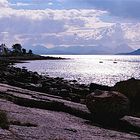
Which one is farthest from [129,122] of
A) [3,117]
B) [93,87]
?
[93,87]

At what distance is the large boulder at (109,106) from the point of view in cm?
2014

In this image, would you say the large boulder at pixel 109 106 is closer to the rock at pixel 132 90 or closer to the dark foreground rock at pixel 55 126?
the dark foreground rock at pixel 55 126

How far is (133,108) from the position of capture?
2688cm

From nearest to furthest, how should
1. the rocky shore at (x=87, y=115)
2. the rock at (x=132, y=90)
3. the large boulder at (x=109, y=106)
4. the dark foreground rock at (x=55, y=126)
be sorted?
the dark foreground rock at (x=55, y=126) → the rocky shore at (x=87, y=115) → the large boulder at (x=109, y=106) → the rock at (x=132, y=90)

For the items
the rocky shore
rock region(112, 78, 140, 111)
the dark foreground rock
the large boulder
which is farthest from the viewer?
rock region(112, 78, 140, 111)

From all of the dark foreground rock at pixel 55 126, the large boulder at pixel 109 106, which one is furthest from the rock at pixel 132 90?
the large boulder at pixel 109 106

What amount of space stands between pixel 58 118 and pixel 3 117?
4.94 meters

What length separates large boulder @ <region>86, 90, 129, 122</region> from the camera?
66.1 feet

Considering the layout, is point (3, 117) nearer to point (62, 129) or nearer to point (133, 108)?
point (62, 129)

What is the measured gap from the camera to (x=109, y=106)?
66.0 feet

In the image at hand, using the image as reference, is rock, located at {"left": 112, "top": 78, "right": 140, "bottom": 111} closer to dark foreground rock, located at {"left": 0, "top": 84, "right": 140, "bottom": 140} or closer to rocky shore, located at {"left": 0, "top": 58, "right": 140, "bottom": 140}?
rocky shore, located at {"left": 0, "top": 58, "right": 140, "bottom": 140}

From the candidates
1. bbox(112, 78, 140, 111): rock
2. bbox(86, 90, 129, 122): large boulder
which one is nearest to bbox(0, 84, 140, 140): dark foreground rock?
bbox(86, 90, 129, 122): large boulder

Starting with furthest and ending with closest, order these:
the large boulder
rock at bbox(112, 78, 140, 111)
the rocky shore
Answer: rock at bbox(112, 78, 140, 111)
the large boulder
the rocky shore

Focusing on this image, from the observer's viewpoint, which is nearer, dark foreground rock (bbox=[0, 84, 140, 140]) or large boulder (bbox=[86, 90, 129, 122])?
dark foreground rock (bbox=[0, 84, 140, 140])
